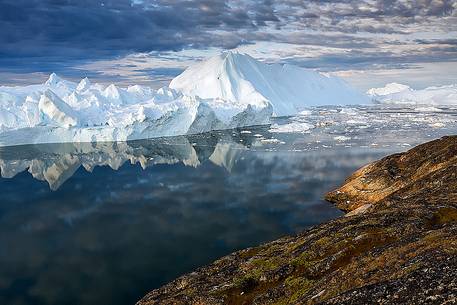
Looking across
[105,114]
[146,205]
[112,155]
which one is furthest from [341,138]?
[105,114]

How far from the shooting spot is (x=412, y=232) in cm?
1781

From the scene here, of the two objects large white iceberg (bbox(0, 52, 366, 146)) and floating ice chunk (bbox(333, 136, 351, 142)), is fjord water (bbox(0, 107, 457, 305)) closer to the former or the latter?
floating ice chunk (bbox(333, 136, 351, 142))

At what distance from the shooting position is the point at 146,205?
40750 mm

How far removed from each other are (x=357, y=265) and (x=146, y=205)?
94.0ft

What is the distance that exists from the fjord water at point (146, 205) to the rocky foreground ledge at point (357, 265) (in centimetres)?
637

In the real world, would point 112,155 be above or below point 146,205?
below

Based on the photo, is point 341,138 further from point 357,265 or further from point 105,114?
point 357,265

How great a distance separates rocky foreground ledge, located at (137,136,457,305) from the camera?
11.4 metres

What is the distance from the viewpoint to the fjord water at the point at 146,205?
2608 centimetres

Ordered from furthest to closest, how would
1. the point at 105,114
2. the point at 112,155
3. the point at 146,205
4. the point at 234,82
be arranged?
the point at 234,82 → the point at 105,114 → the point at 112,155 → the point at 146,205

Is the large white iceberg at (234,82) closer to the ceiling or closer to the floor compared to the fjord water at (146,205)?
closer to the ceiling

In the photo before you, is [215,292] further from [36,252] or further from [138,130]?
[138,130]

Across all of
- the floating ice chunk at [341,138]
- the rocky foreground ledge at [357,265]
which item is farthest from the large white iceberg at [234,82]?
the rocky foreground ledge at [357,265]

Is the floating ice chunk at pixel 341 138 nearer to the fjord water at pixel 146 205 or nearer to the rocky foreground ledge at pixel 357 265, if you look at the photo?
the fjord water at pixel 146 205
